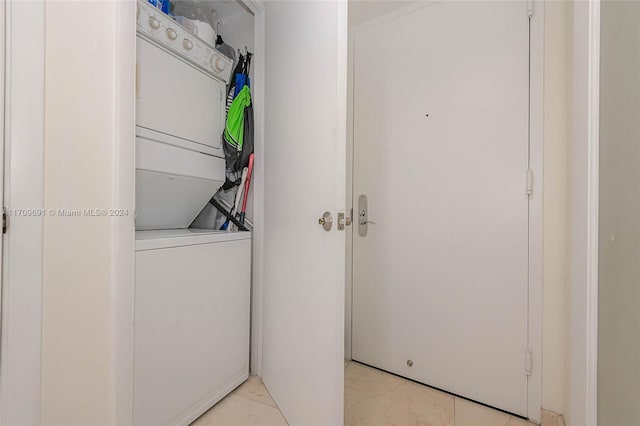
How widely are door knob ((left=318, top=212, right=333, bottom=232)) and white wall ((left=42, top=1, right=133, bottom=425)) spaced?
2.05 ft

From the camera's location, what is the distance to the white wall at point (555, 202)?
1.33 metres

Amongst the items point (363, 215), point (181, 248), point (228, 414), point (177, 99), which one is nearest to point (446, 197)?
point (363, 215)

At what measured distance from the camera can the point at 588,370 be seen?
96 centimetres

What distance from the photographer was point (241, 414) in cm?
143

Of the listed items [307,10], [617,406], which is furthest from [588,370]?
[307,10]

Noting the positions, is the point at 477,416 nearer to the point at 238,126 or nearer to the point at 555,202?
the point at 555,202

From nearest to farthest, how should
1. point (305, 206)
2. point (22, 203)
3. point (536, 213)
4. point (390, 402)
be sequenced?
point (22, 203), point (305, 206), point (536, 213), point (390, 402)

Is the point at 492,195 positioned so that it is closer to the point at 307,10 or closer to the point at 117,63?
the point at 307,10

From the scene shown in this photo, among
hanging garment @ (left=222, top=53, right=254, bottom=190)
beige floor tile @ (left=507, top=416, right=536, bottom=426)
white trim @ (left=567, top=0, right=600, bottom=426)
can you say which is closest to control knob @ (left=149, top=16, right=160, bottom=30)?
hanging garment @ (left=222, top=53, right=254, bottom=190)

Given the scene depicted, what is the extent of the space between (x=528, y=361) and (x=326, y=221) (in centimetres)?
117

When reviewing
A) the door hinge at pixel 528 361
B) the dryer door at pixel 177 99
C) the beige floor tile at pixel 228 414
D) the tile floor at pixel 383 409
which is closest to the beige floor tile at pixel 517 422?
the tile floor at pixel 383 409

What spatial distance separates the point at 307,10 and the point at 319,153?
0.61 meters

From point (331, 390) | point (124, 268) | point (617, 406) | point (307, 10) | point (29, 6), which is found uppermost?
point (307, 10)

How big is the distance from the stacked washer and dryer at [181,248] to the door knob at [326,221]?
61 cm
